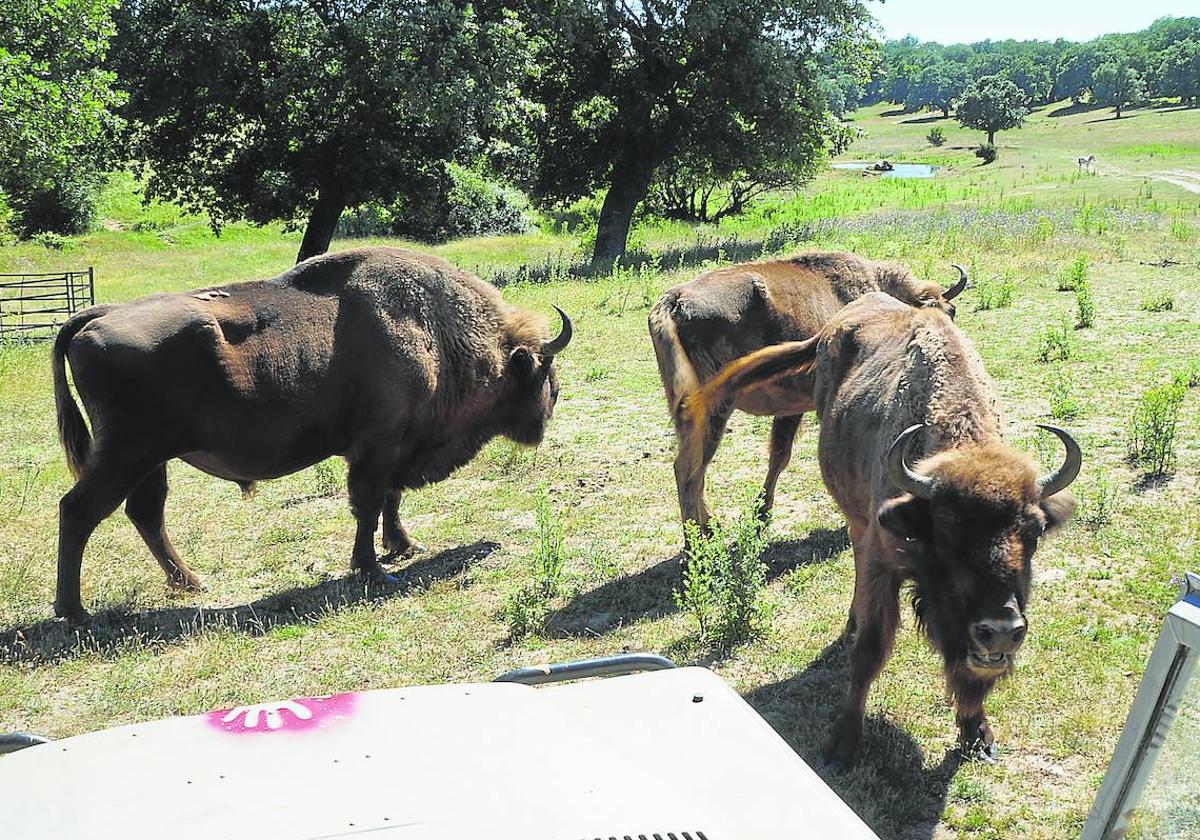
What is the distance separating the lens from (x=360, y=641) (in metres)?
6.62

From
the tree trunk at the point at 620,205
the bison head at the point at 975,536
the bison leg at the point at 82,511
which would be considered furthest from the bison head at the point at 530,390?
the tree trunk at the point at 620,205

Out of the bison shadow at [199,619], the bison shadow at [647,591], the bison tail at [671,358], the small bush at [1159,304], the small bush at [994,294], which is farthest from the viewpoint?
the small bush at [994,294]

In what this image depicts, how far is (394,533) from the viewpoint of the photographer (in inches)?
332

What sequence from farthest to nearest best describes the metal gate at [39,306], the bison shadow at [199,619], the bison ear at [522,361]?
the metal gate at [39,306] < the bison ear at [522,361] < the bison shadow at [199,619]

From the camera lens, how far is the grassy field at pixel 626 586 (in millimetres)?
5328

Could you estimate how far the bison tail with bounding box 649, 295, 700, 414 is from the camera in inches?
312

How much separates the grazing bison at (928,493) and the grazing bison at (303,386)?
109 inches

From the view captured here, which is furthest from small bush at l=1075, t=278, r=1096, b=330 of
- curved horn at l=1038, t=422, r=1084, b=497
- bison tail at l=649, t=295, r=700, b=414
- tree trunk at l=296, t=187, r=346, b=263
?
tree trunk at l=296, t=187, r=346, b=263

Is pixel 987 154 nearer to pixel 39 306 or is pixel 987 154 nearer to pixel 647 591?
pixel 39 306

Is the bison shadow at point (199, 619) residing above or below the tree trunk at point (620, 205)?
below

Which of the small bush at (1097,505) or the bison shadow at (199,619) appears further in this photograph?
the small bush at (1097,505)

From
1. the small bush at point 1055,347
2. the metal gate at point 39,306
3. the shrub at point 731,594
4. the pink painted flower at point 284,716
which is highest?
the pink painted flower at point 284,716

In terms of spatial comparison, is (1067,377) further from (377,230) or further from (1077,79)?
(1077,79)

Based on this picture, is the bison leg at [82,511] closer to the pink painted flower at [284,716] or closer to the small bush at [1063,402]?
the pink painted flower at [284,716]
